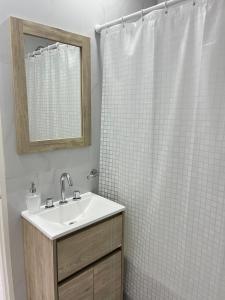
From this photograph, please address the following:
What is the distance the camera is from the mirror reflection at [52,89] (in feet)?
4.37

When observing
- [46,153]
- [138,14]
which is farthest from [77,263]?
[138,14]

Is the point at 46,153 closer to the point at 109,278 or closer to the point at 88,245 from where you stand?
the point at 88,245

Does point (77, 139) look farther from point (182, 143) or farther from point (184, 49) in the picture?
point (184, 49)

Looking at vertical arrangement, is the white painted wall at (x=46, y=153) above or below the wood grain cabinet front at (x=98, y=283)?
above

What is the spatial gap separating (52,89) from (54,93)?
3 centimetres

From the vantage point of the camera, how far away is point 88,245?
1.32 m

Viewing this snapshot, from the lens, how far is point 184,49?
121 centimetres

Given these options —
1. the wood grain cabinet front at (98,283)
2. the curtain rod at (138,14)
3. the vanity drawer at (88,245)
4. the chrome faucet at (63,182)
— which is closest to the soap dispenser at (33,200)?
the chrome faucet at (63,182)

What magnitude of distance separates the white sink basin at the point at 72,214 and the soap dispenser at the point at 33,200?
0.03 metres

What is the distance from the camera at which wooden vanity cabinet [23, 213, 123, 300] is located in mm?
1203

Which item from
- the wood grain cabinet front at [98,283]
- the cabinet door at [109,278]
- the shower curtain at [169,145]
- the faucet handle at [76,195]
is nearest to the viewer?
the shower curtain at [169,145]

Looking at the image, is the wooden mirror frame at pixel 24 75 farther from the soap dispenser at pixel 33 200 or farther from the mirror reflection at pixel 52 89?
the soap dispenser at pixel 33 200

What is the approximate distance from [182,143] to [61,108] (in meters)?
0.80

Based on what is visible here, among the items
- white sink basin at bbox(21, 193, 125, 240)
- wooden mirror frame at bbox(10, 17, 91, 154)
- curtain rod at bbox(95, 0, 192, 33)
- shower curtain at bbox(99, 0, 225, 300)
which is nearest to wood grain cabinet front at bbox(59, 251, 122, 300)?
shower curtain at bbox(99, 0, 225, 300)
